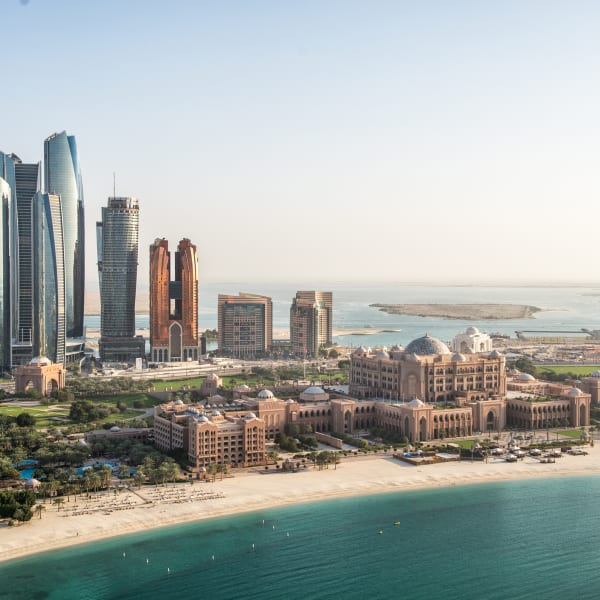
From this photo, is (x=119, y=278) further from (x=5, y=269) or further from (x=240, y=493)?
(x=240, y=493)

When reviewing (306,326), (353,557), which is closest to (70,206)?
(306,326)

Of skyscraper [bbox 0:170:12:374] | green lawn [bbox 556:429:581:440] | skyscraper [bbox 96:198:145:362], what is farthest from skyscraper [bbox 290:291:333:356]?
green lawn [bbox 556:429:581:440]

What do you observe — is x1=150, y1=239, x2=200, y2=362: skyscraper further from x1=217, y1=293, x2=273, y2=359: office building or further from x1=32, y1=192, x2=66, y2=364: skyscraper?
x1=32, y1=192, x2=66, y2=364: skyscraper

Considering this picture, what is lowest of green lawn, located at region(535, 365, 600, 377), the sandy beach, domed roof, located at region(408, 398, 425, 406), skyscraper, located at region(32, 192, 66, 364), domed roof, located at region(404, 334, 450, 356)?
the sandy beach

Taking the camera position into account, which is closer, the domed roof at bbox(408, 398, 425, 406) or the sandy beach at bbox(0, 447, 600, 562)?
the sandy beach at bbox(0, 447, 600, 562)

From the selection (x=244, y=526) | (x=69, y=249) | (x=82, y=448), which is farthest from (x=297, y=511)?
(x=69, y=249)

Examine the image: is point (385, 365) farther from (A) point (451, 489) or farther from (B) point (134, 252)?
(B) point (134, 252)

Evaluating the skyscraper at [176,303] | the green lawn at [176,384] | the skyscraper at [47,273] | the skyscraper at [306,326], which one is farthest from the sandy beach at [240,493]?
the skyscraper at [306,326]
